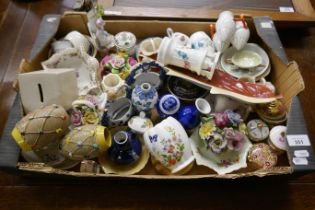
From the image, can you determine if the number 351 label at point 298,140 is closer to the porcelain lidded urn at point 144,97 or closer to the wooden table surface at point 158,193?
the wooden table surface at point 158,193

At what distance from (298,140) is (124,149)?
0.43 m

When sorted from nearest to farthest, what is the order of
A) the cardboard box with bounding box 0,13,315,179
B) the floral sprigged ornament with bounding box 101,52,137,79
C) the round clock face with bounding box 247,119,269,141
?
1. the cardboard box with bounding box 0,13,315,179
2. the round clock face with bounding box 247,119,269,141
3. the floral sprigged ornament with bounding box 101,52,137,79

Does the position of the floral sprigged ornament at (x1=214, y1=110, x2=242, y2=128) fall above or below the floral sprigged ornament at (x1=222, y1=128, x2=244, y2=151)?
above

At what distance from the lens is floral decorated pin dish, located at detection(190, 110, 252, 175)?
76 cm

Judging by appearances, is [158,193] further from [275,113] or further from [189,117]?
[275,113]

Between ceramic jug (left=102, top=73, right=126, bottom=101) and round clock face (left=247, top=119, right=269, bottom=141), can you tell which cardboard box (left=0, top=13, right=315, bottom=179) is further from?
ceramic jug (left=102, top=73, right=126, bottom=101)

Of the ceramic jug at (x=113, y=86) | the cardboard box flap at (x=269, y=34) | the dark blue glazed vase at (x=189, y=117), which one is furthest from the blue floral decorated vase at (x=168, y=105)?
the cardboard box flap at (x=269, y=34)

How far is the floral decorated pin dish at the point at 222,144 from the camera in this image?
0.76 metres

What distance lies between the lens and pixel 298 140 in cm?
75

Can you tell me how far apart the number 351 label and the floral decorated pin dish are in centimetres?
11

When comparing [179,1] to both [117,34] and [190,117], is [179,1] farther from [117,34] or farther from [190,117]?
[190,117]

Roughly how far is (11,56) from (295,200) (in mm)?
1039

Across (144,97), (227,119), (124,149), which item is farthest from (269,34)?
(124,149)

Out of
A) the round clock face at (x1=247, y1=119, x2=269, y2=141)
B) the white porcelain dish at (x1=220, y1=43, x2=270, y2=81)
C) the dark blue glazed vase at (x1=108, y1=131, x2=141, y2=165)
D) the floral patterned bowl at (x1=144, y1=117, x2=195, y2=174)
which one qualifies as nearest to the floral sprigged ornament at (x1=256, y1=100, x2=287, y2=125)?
the round clock face at (x1=247, y1=119, x2=269, y2=141)
